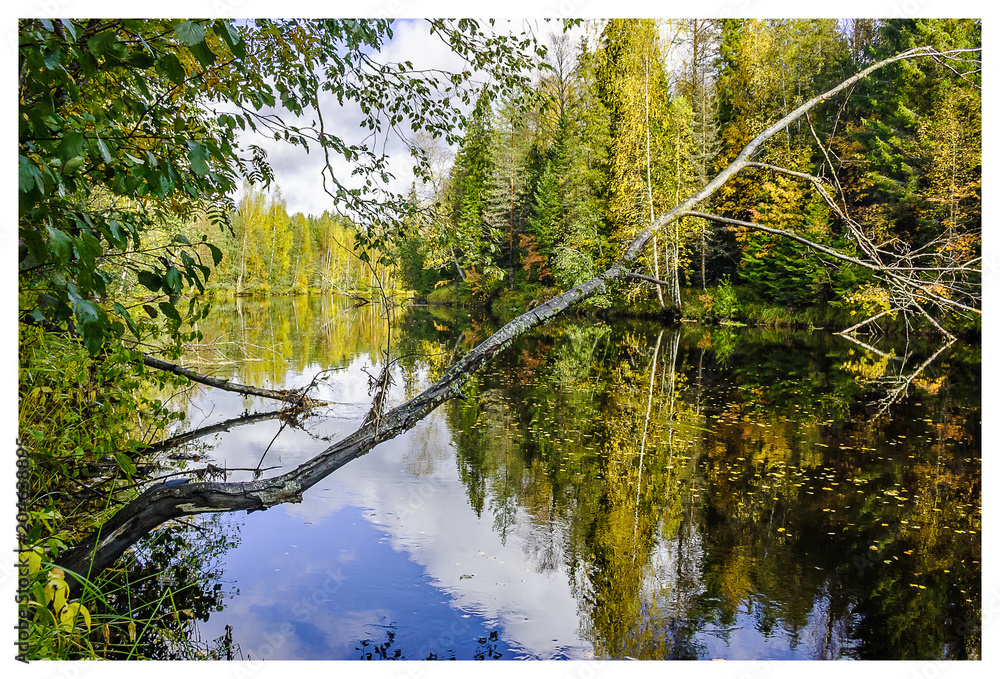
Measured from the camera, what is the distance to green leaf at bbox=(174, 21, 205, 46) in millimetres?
1116

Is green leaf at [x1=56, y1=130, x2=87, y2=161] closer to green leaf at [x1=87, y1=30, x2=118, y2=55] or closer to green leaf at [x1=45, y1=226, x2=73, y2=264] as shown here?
green leaf at [x1=45, y1=226, x2=73, y2=264]

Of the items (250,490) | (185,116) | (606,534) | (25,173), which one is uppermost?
(185,116)

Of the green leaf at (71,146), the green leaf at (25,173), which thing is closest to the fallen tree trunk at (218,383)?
the green leaf at (25,173)

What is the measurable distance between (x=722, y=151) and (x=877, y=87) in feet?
9.75

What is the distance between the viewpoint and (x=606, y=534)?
11.5 feet

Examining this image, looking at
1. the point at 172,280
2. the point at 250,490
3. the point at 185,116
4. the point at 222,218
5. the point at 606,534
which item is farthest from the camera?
the point at 606,534

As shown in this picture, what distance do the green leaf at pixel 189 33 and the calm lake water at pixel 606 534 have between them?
2.36 feet

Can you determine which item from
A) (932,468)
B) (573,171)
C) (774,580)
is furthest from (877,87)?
(774,580)

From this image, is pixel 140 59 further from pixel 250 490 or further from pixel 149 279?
pixel 250 490

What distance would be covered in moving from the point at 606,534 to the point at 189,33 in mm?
3187

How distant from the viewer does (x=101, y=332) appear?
1188 millimetres

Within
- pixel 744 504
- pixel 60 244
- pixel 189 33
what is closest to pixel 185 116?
pixel 189 33

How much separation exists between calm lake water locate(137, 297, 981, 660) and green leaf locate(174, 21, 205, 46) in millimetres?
720

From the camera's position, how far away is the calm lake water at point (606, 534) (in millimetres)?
2607
